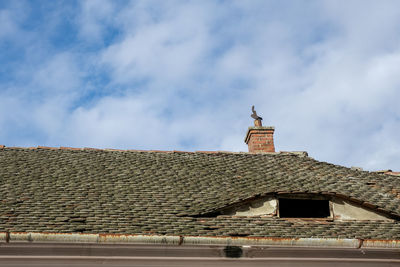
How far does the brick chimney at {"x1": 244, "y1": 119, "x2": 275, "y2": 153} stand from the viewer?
1095 centimetres

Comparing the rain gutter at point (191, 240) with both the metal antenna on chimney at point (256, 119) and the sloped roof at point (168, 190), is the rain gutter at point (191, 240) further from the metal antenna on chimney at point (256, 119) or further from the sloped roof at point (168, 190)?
the metal antenna on chimney at point (256, 119)

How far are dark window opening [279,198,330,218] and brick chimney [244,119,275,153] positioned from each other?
11.6 ft

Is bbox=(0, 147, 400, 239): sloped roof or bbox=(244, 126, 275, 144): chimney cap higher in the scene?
bbox=(244, 126, 275, 144): chimney cap

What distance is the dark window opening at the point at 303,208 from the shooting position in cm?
705

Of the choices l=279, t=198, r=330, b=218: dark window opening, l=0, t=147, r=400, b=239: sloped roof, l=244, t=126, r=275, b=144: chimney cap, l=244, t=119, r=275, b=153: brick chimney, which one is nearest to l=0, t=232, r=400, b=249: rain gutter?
l=0, t=147, r=400, b=239: sloped roof

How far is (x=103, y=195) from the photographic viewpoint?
22.9 ft

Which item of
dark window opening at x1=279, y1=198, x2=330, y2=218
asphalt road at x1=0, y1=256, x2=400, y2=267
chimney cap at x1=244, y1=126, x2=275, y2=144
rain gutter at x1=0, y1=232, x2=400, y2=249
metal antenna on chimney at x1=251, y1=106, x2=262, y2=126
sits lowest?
asphalt road at x1=0, y1=256, x2=400, y2=267

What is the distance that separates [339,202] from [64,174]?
5.31 m

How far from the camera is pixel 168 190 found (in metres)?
7.46

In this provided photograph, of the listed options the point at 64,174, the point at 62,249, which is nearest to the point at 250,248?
the point at 62,249

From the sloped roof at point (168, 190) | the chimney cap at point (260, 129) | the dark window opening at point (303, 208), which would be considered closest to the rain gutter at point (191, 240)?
the sloped roof at point (168, 190)

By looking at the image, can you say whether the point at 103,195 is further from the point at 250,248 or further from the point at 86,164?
the point at 250,248

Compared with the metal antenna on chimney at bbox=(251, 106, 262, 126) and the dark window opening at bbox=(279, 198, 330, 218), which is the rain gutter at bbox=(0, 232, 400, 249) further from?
the metal antenna on chimney at bbox=(251, 106, 262, 126)

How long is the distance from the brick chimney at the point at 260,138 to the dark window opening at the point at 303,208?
3529mm
